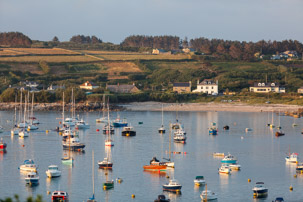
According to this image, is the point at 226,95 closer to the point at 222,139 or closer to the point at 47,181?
the point at 222,139

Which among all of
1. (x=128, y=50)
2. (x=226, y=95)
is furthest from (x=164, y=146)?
(x=128, y=50)

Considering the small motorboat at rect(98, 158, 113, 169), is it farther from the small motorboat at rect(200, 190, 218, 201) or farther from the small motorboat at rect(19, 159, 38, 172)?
the small motorboat at rect(200, 190, 218, 201)

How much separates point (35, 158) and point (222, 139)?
970 inches

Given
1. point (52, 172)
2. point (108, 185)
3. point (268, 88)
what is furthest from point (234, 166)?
point (268, 88)

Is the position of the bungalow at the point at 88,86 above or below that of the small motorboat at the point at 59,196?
above

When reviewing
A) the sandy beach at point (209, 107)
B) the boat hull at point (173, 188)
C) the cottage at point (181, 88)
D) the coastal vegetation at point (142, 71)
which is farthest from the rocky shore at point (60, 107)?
the boat hull at point (173, 188)

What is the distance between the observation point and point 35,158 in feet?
187

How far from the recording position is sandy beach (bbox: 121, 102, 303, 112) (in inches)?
4345

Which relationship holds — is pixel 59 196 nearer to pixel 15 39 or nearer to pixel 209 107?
pixel 209 107

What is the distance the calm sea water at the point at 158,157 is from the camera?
141 feet

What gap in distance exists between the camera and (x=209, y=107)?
11425 centimetres

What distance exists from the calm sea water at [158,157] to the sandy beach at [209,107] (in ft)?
62.2

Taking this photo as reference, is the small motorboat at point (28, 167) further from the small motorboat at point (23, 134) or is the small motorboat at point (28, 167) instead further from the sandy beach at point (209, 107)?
the sandy beach at point (209, 107)

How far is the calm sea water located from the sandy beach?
18950 mm
